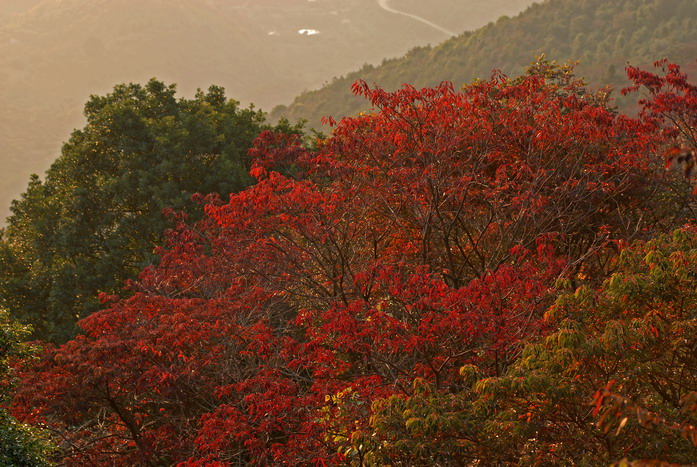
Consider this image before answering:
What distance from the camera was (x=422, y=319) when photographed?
9.81m

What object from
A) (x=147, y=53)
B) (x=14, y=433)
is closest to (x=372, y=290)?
(x=14, y=433)

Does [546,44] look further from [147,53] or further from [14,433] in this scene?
[147,53]

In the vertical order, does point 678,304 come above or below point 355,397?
above

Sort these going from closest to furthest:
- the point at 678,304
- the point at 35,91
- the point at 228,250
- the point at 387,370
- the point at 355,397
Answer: the point at 678,304 → the point at 355,397 → the point at 387,370 → the point at 228,250 → the point at 35,91

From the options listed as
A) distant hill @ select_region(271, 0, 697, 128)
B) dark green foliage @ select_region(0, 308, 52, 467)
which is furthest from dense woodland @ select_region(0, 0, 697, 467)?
distant hill @ select_region(271, 0, 697, 128)

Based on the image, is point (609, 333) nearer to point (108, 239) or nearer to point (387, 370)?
point (387, 370)

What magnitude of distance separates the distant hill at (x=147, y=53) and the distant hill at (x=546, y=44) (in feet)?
205

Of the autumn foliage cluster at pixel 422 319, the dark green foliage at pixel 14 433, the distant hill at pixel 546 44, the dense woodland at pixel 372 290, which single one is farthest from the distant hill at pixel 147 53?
the dark green foliage at pixel 14 433

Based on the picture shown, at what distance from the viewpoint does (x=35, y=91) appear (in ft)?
471

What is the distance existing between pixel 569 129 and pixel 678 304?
7.37 metres

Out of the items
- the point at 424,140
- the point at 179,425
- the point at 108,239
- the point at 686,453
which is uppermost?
the point at 424,140

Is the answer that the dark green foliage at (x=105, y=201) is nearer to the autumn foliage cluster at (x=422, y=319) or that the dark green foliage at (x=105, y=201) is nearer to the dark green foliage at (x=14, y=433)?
the autumn foliage cluster at (x=422, y=319)

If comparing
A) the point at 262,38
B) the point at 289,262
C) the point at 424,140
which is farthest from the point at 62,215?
the point at 262,38

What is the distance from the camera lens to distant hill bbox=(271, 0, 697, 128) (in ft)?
273
